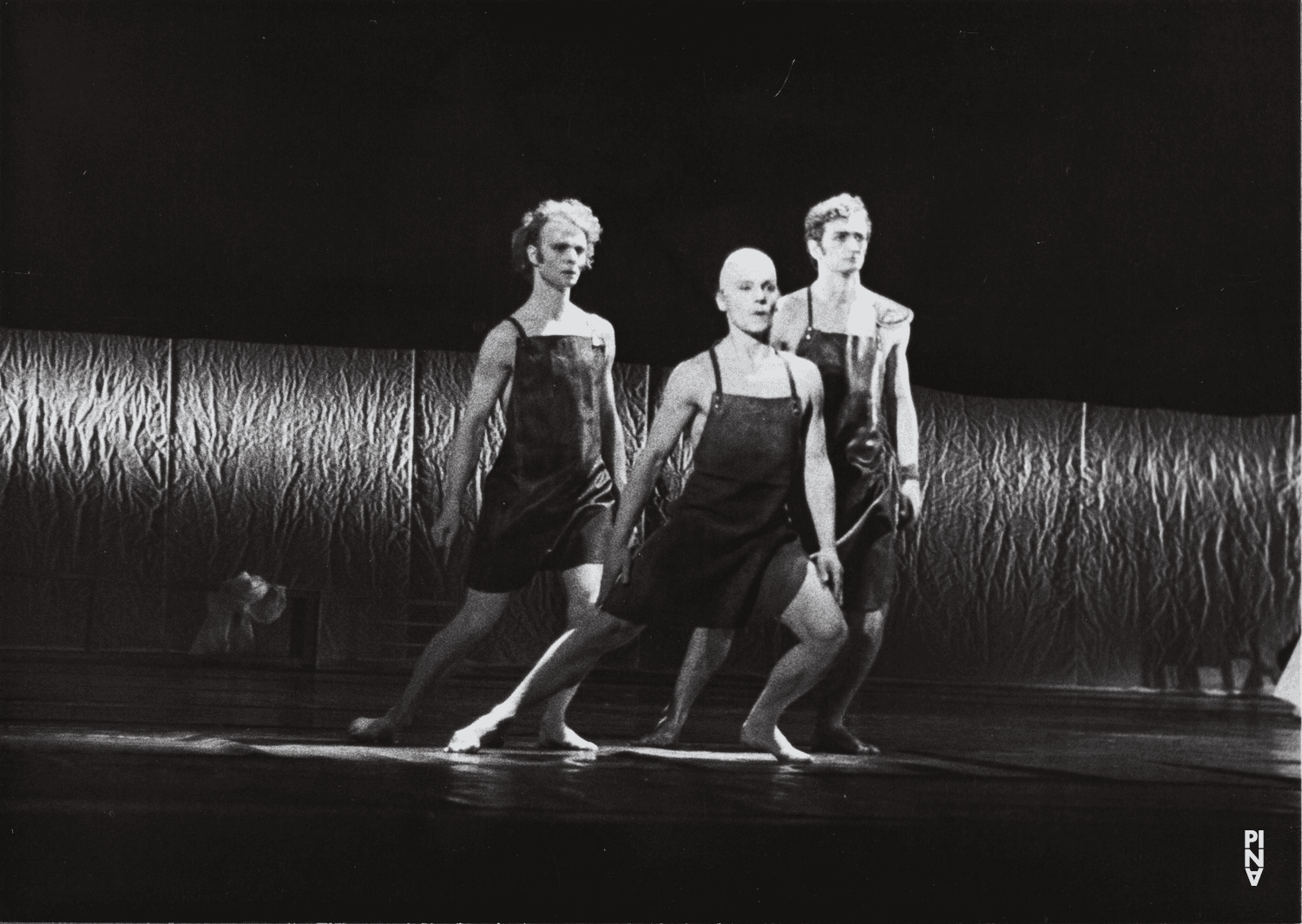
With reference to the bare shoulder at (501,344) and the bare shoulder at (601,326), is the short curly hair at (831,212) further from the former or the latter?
the bare shoulder at (501,344)

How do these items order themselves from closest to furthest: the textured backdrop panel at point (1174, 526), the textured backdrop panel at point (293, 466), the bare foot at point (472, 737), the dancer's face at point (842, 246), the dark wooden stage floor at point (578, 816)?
1. the dark wooden stage floor at point (578, 816)
2. the bare foot at point (472, 737)
3. the textured backdrop panel at point (293, 466)
4. the dancer's face at point (842, 246)
5. the textured backdrop panel at point (1174, 526)

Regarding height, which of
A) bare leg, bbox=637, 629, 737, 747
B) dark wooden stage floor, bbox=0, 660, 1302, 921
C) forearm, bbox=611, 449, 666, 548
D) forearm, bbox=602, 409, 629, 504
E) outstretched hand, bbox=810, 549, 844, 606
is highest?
forearm, bbox=602, 409, 629, 504

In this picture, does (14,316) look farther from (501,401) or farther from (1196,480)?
(1196,480)

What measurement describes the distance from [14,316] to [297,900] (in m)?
1.60

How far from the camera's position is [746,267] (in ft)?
13.9

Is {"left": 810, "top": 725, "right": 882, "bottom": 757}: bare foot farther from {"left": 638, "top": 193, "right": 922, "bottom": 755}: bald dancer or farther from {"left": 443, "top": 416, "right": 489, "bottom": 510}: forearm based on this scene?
{"left": 443, "top": 416, "right": 489, "bottom": 510}: forearm

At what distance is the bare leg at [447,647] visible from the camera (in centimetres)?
419

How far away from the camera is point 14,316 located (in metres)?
4.17

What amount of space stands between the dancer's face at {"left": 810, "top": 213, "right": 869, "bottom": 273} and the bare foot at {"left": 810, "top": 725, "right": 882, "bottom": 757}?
Answer: 1.19m

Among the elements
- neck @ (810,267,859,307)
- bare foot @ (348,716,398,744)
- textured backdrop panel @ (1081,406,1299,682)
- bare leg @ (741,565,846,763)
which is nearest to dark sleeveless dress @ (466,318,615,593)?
bare foot @ (348,716,398,744)

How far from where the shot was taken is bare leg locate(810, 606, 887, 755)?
14.5ft

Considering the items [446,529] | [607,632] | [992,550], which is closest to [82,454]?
[446,529]

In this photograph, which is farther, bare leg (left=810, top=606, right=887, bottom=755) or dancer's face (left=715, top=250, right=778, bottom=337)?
bare leg (left=810, top=606, right=887, bottom=755)

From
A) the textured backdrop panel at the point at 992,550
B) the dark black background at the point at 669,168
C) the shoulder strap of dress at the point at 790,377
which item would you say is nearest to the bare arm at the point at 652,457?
the dark black background at the point at 669,168
